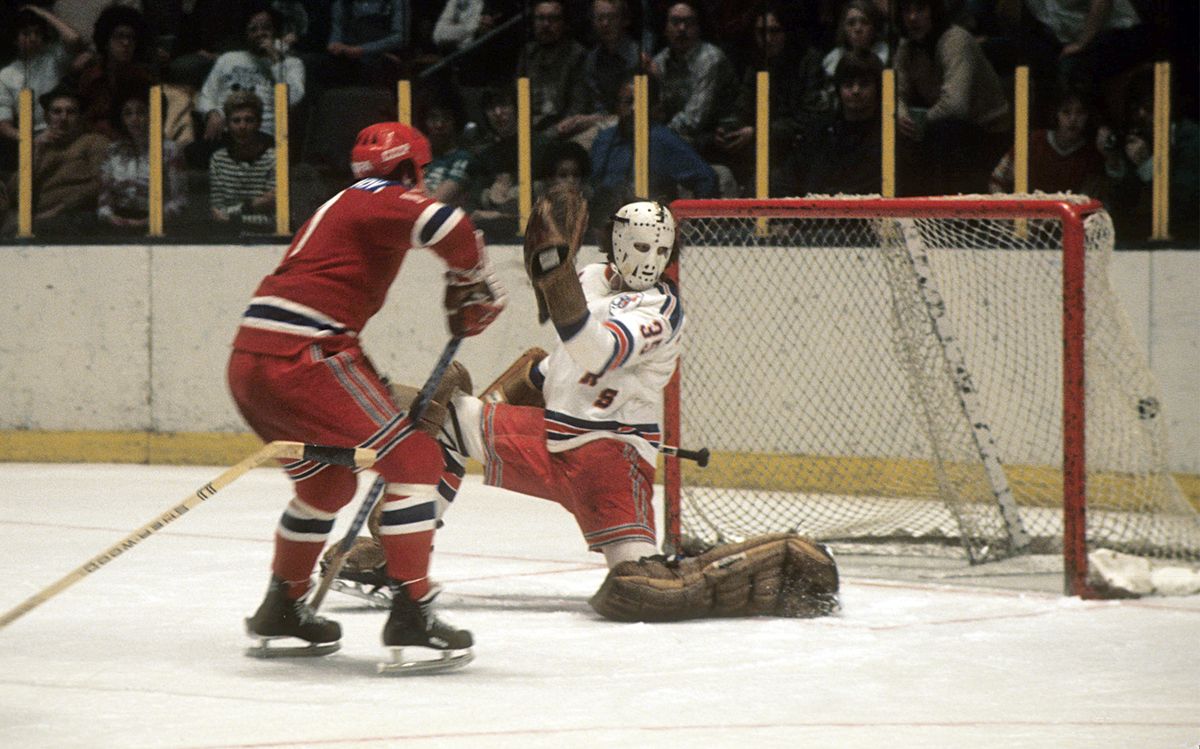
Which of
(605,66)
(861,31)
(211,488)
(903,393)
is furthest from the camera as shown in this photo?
(605,66)

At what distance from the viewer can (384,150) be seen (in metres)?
3.79

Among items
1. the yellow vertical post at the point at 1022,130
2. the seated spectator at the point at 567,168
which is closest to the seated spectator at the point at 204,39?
the seated spectator at the point at 567,168

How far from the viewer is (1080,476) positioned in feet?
15.4

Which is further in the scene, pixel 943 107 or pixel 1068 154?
pixel 943 107

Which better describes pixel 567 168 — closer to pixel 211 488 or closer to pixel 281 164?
pixel 281 164

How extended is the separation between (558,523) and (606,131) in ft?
6.81

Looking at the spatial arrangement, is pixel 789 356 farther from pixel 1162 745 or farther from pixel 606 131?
pixel 1162 745

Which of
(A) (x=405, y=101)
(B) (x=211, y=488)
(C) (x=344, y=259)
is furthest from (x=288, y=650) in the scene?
(A) (x=405, y=101)

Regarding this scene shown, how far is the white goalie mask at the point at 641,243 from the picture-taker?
178 inches

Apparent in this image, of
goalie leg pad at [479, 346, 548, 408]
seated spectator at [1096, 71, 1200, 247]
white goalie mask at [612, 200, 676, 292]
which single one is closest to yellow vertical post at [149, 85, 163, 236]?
goalie leg pad at [479, 346, 548, 408]

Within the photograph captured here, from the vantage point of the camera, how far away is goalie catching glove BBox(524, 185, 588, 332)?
3982mm

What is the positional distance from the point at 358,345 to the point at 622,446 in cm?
90

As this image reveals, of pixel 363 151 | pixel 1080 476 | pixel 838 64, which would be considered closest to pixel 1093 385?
pixel 1080 476

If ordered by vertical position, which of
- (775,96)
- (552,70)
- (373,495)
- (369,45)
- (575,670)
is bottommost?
(575,670)
